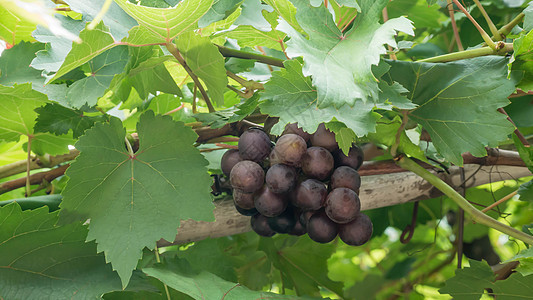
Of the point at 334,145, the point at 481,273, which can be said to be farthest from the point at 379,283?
the point at 334,145

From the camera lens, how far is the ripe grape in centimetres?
59

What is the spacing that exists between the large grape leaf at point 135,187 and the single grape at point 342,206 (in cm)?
16

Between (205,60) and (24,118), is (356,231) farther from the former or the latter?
(24,118)

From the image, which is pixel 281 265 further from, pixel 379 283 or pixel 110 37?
pixel 379 283

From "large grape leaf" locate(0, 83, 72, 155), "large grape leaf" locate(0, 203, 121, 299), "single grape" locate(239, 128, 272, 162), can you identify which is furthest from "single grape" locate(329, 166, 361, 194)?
"large grape leaf" locate(0, 83, 72, 155)

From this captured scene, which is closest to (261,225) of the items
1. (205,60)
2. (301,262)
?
(205,60)

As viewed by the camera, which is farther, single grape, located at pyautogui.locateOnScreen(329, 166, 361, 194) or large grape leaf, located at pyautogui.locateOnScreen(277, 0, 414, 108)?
single grape, located at pyautogui.locateOnScreen(329, 166, 361, 194)

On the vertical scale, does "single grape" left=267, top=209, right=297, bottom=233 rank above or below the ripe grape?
below

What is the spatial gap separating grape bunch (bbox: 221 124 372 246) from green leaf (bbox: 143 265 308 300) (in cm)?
11

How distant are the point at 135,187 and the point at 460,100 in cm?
48

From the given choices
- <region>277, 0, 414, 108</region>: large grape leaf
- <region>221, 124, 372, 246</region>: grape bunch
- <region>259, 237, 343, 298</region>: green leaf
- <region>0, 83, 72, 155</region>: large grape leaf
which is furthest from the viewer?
<region>259, 237, 343, 298</region>: green leaf

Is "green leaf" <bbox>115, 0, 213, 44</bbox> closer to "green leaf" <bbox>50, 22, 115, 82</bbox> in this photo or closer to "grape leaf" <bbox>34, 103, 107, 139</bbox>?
"green leaf" <bbox>50, 22, 115, 82</bbox>

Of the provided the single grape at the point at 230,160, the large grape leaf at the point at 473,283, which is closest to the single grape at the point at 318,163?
the single grape at the point at 230,160

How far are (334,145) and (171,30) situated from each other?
27 centimetres
